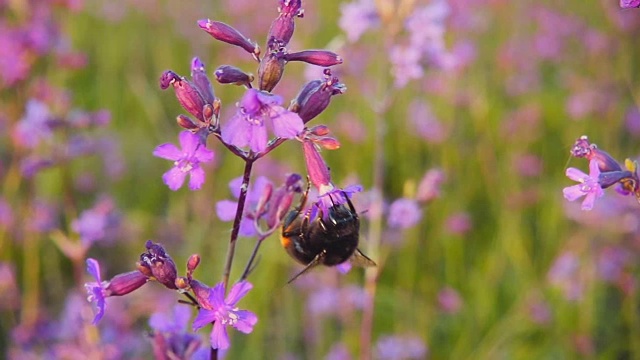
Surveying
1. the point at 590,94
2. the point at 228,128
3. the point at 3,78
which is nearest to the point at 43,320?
the point at 3,78

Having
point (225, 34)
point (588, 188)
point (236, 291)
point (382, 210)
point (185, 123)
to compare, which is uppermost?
point (225, 34)

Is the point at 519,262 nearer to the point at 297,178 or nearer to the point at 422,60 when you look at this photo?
the point at 422,60

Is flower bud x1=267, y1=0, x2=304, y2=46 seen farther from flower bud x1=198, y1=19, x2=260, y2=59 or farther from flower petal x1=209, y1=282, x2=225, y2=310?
flower petal x1=209, y1=282, x2=225, y2=310

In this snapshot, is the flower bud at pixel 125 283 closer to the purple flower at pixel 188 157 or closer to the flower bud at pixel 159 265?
the flower bud at pixel 159 265

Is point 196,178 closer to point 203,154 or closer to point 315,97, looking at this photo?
point 203,154

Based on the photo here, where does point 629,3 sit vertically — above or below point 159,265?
above

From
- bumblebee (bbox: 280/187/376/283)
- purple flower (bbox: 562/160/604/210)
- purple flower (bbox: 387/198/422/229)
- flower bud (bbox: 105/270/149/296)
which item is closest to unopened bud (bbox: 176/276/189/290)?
flower bud (bbox: 105/270/149/296)

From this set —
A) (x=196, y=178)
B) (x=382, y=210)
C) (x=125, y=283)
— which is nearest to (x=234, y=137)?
(x=196, y=178)

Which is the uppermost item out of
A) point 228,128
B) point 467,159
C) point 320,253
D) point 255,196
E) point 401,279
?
point 228,128
